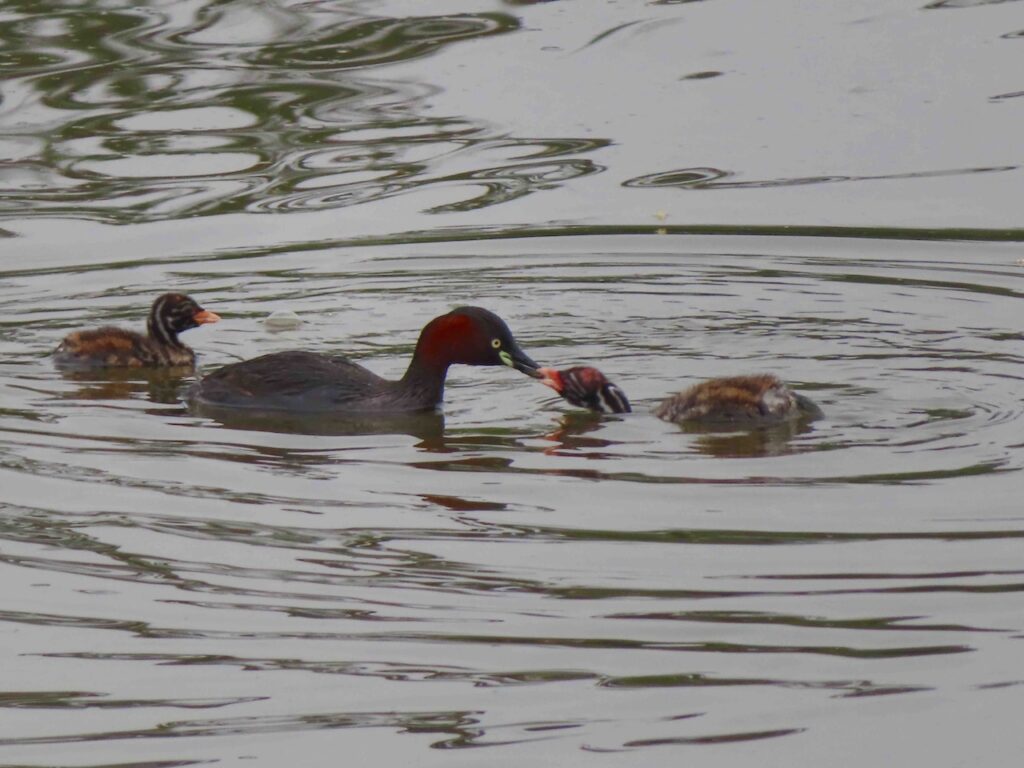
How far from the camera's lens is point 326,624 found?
18.9 feet

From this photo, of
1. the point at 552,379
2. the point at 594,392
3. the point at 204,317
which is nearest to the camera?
the point at 594,392

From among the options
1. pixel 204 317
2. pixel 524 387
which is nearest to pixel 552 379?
pixel 524 387

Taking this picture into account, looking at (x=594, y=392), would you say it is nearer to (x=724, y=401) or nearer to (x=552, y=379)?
(x=552, y=379)

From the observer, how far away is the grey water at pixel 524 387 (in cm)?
528

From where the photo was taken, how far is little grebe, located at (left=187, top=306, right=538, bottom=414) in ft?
29.1

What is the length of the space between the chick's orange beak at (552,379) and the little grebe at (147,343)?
2.14 metres

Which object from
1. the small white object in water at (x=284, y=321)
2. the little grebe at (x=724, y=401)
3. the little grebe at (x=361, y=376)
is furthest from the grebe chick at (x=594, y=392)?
the small white object in water at (x=284, y=321)

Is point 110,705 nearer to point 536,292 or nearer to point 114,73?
point 536,292

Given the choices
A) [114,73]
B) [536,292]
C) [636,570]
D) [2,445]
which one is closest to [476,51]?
[114,73]

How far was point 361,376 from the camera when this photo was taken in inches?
353

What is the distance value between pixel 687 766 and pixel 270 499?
2629 millimetres

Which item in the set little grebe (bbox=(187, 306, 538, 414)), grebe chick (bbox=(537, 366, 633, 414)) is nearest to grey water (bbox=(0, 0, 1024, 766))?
grebe chick (bbox=(537, 366, 633, 414))

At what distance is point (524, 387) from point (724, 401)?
1391 millimetres

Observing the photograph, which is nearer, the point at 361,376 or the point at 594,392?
the point at 594,392
